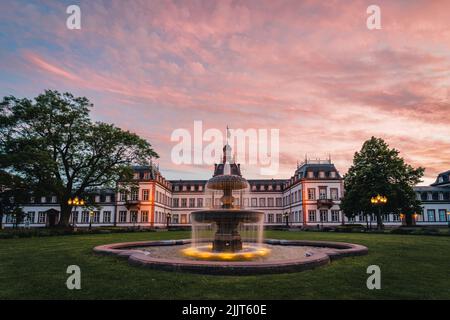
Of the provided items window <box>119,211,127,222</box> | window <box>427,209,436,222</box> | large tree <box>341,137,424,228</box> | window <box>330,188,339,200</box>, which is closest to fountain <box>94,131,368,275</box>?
large tree <box>341,137,424,228</box>

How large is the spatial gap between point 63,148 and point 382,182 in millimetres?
36987

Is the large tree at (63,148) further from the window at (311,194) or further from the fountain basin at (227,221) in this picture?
the window at (311,194)

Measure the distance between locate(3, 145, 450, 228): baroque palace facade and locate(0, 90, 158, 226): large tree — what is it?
17759mm

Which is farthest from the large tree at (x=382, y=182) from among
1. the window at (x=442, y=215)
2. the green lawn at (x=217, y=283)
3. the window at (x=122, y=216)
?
the window at (x=122, y=216)

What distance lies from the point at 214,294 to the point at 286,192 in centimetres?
6065

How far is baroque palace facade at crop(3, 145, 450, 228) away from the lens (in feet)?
169

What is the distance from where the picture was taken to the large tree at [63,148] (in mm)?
26641

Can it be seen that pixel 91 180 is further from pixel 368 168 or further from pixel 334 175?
pixel 334 175

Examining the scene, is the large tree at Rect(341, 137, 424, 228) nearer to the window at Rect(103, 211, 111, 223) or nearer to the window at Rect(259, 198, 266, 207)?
the window at Rect(259, 198, 266, 207)

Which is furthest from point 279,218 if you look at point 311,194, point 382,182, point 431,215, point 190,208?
point 382,182

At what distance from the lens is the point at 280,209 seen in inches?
2628

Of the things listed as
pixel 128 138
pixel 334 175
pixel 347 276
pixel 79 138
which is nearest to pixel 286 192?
pixel 334 175

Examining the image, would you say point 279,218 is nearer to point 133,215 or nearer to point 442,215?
point 442,215

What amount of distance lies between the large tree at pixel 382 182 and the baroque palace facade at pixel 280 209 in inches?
487
